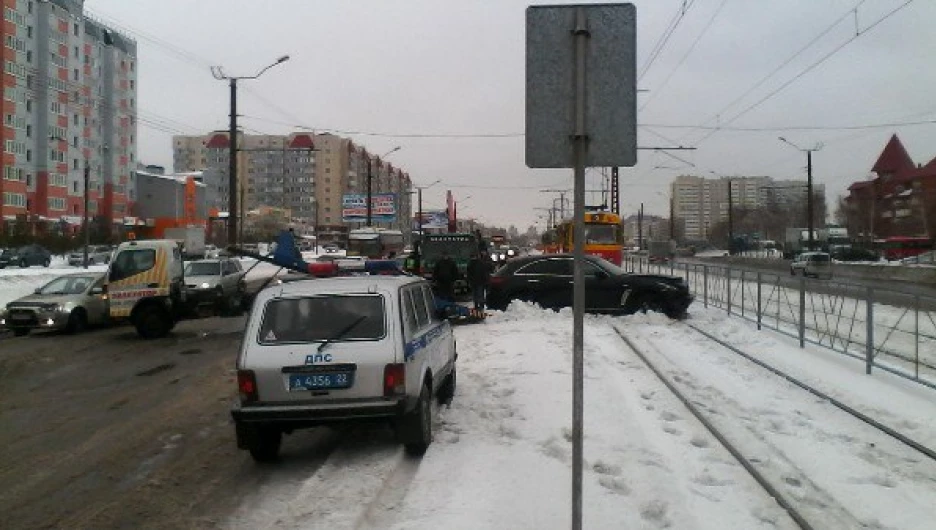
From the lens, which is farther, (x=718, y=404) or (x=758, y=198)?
(x=758, y=198)

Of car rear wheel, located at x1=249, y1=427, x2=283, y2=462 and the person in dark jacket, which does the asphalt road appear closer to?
car rear wheel, located at x1=249, y1=427, x2=283, y2=462

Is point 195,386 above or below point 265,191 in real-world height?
below

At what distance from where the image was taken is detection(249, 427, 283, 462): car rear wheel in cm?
707

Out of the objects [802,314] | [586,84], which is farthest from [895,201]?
[586,84]

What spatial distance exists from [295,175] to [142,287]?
112737 mm

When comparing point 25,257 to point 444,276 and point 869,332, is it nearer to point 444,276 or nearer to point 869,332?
point 444,276

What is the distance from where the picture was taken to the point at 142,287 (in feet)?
60.8

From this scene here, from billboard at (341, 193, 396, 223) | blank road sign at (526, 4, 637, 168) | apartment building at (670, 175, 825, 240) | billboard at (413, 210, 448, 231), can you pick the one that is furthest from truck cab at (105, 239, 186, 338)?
apartment building at (670, 175, 825, 240)

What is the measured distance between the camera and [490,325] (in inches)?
674

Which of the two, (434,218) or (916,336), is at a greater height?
(434,218)

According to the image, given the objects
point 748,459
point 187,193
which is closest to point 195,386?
point 748,459

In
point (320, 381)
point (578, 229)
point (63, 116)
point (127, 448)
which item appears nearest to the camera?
point (578, 229)

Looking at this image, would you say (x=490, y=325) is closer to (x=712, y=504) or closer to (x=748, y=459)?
(x=748, y=459)

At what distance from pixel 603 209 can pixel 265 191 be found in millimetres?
107041
